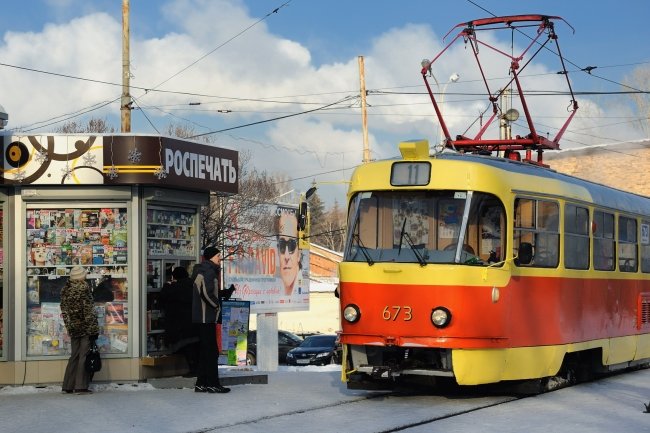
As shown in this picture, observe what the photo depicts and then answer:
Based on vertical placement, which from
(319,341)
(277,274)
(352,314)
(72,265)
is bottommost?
(319,341)

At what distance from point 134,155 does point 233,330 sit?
496 centimetres

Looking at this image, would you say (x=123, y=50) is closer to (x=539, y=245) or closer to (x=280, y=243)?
(x=280, y=243)

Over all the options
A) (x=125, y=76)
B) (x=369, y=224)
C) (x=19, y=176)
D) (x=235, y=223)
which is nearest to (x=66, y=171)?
(x=19, y=176)

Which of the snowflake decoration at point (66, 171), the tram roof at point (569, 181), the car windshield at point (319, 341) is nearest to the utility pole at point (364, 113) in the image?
the car windshield at point (319, 341)

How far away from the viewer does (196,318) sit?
14102 mm

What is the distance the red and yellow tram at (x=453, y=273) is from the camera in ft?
41.5

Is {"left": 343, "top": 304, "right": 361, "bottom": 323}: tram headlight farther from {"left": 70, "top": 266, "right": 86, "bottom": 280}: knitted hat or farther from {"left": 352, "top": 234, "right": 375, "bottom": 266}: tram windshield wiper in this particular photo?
{"left": 70, "top": 266, "right": 86, "bottom": 280}: knitted hat

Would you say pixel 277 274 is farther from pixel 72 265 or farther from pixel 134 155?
pixel 134 155

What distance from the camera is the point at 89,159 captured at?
47.9 feet

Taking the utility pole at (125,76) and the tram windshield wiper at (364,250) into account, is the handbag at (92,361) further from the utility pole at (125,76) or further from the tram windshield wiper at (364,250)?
the utility pole at (125,76)

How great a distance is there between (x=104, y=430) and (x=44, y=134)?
5.18 meters

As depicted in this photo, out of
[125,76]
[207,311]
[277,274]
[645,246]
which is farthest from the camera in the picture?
[125,76]

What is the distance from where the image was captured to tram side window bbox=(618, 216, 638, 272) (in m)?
17.0

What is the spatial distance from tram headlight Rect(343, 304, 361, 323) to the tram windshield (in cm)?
57
